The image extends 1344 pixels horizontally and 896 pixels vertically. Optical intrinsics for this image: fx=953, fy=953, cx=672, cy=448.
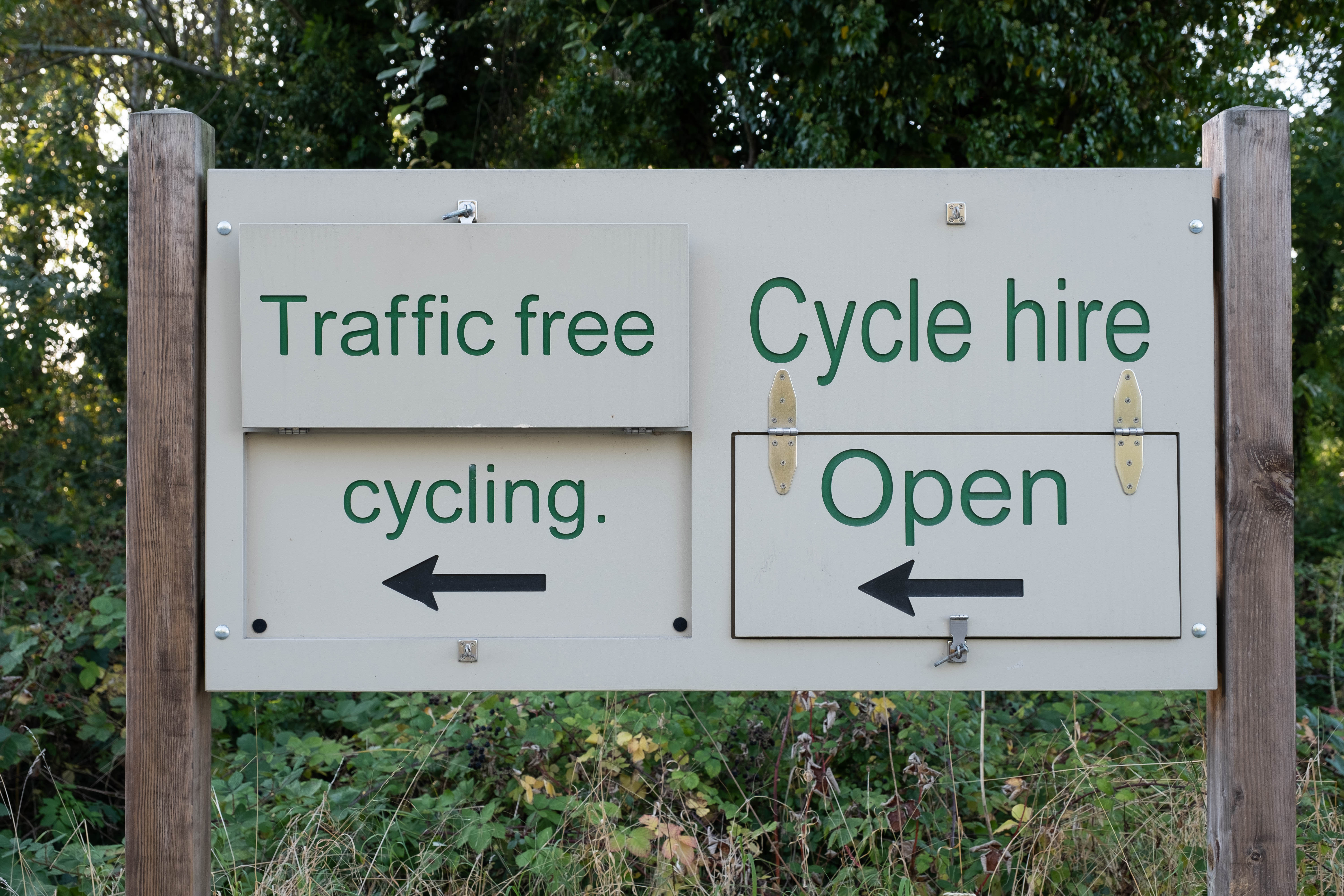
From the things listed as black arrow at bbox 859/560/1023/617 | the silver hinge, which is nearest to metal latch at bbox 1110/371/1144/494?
black arrow at bbox 859/560/1023/617

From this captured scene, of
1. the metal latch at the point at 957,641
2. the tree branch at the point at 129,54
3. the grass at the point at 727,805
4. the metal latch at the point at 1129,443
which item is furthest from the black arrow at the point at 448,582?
the tree branch at the point at 129,54

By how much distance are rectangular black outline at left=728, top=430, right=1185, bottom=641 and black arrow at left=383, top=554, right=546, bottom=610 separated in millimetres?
378

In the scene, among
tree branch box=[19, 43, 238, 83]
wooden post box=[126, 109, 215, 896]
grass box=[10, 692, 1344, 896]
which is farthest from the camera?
tree branch box=[19, 43, 238, 83]

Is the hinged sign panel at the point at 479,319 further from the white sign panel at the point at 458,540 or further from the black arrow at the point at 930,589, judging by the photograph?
the black arrow at the point at 930,589

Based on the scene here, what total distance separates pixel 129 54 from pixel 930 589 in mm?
9669

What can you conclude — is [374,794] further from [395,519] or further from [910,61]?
[910,61]

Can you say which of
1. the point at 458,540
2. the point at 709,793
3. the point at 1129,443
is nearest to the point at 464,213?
the point at 458,540

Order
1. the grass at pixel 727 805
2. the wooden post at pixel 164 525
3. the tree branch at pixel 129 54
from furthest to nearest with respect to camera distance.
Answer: the tree branch at pixel 129 54, the grass at pixel 727 805, the wooden post at pixel 164 525

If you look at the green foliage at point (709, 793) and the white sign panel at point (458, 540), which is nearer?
the white sign panel at point (458, 540)

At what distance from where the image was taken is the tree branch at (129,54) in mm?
8875

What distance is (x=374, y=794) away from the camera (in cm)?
300

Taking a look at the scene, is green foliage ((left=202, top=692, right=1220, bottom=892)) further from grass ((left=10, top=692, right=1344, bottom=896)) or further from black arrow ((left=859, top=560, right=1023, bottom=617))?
black arrow ((left=859, top=560, right=1023, bottom=617))

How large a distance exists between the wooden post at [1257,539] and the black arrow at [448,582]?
137cm

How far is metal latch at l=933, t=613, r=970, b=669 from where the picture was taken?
6.10 ft
